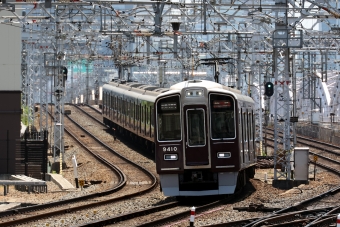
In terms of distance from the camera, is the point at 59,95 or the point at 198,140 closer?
the point at 198,140

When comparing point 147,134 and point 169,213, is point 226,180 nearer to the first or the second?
point 169,213

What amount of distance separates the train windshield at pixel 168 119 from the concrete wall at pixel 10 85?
11763 millimetres

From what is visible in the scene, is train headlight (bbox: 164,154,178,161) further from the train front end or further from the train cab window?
the train cab window

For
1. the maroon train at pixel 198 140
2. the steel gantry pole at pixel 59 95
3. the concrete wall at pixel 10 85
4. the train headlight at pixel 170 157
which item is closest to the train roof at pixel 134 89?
the steel gantry pole at pixel 59 95

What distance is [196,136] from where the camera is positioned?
58.5ft

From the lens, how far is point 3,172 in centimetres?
2823

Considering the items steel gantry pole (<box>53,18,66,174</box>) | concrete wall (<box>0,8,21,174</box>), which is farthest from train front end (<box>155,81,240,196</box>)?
concrete wall (<box>0,8,21,174</box>)

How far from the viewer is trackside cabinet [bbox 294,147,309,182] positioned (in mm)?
21875

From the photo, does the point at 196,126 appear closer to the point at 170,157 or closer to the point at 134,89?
the point at 170,157

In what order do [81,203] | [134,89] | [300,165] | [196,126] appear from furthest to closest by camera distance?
[134,89] < [300,165] < [81,203] < [196,126]

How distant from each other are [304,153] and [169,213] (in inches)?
280

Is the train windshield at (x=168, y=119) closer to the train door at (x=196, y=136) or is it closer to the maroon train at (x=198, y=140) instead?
the maroon train at (x=198, y=140)

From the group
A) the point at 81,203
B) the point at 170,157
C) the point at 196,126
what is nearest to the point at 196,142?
the point at 196,126

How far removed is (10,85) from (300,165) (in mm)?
11547
